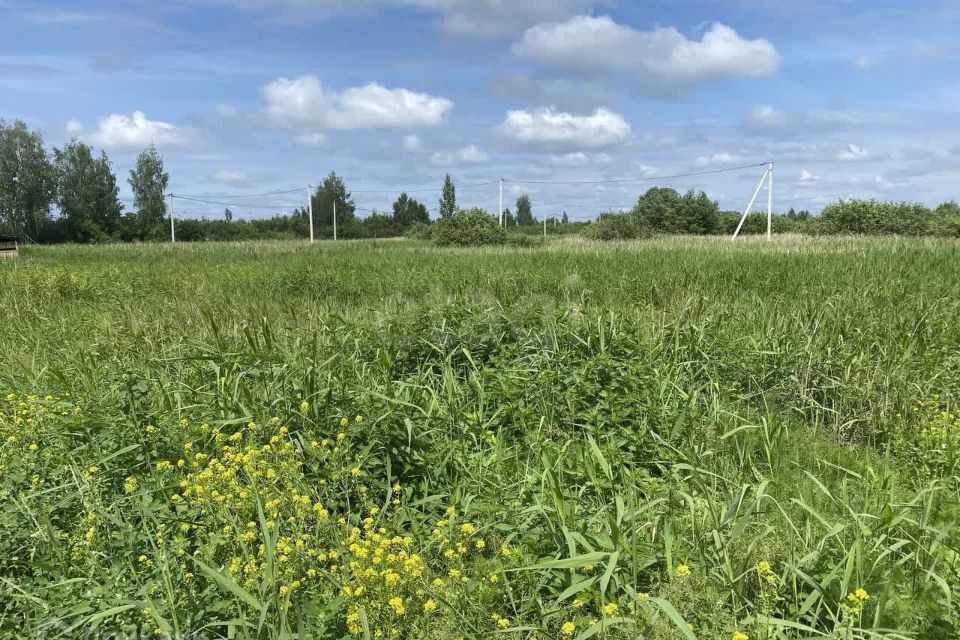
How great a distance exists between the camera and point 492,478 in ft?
9.95

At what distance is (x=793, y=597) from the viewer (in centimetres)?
207

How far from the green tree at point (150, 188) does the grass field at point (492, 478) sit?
72.6 m

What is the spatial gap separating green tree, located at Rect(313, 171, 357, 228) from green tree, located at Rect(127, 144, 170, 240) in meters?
19.6

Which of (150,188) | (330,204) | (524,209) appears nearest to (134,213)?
(150,188)

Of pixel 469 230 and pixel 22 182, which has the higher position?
pixel 22 182

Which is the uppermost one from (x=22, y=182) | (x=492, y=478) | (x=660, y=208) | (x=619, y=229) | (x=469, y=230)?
(x=22, y=182)

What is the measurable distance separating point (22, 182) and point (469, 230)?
183ft

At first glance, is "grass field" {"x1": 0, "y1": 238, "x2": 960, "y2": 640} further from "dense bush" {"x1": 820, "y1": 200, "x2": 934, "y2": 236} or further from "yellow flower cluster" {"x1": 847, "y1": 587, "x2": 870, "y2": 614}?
"dense bush" {"x1": 820, "y1": 200, "x2": 934, "y2": 236}

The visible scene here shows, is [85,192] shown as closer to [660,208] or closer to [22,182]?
[22,182]

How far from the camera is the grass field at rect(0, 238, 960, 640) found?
2020mm

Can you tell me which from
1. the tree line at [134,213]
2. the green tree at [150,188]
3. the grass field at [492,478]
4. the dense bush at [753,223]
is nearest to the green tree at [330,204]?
the tree line at [134,213]

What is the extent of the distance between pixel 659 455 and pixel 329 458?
1.87 meters

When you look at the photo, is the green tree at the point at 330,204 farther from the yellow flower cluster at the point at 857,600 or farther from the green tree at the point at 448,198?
the yellow flower cluster at the point at 857,600

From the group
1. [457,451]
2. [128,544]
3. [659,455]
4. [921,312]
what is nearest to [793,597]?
[659,455]
